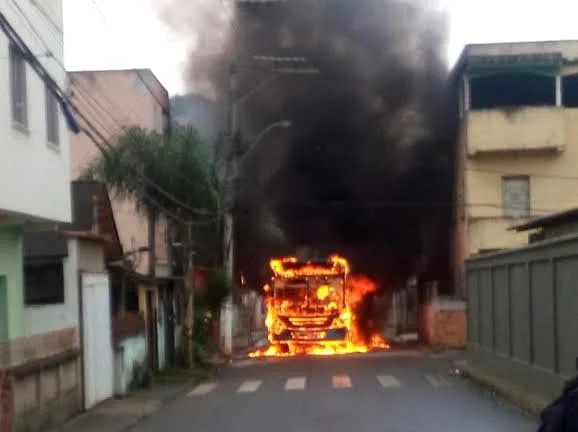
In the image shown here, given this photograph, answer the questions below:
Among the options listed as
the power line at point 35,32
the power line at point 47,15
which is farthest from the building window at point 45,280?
the power line at point 47,15

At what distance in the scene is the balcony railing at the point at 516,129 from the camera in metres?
38.2

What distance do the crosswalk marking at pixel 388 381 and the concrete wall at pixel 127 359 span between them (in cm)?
538

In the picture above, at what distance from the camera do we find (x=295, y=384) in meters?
24.6

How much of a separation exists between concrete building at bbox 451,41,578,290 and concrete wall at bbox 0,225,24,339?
24.0m

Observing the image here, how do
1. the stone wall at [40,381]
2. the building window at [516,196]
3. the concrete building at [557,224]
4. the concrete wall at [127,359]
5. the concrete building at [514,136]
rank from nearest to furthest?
the stone wall at [40,381] → the concrete building at [557,224] → the concrete wall at [127,359] → the concrete building at [514,136] → the building window at [516,196]

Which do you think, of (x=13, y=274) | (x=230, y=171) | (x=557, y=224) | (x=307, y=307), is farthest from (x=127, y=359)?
(x=307, y=307)

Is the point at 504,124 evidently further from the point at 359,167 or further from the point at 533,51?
the point at 359,167

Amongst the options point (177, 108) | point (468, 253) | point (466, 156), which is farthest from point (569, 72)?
point (177, 108)

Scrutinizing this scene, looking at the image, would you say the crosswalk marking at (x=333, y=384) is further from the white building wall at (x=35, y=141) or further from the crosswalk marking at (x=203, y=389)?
the white building wall at (x=35, y=141)

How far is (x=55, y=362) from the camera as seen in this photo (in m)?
17.7

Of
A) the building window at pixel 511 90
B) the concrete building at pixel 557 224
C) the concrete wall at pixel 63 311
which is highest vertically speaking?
the building window at pixel 511 90

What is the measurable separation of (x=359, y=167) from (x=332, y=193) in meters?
1.74

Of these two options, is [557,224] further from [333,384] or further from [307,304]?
[307,304]

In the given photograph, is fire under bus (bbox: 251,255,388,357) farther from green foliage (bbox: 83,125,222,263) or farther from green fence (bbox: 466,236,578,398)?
green fence (bbox: 466,236,578,398)
